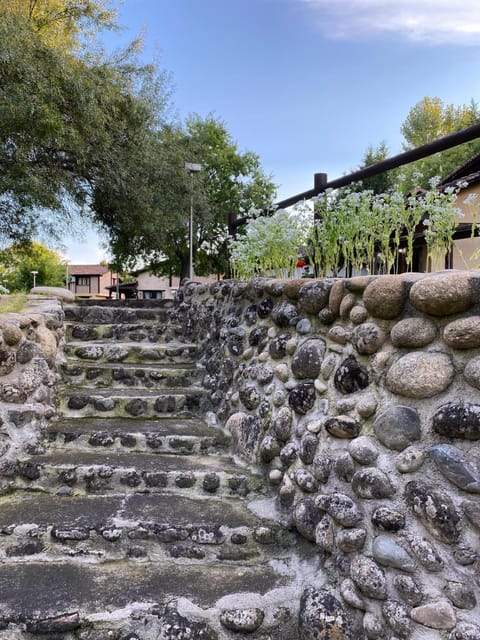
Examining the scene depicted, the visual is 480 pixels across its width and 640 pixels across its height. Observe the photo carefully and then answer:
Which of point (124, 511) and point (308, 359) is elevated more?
point (308, 359)

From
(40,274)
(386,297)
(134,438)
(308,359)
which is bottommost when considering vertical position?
(134,438)

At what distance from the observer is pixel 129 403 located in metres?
2.95

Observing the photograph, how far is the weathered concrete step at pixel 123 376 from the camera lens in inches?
129

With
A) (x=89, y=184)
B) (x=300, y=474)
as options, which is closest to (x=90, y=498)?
(x=300, y=474)

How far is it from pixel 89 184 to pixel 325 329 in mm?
7939

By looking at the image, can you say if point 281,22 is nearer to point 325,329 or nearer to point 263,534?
point 325,329

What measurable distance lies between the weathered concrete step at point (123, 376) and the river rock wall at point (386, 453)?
1301 millimetres

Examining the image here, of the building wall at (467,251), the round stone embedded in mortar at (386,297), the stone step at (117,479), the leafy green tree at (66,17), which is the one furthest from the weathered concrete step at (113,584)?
the leafy green tree at (66,17)

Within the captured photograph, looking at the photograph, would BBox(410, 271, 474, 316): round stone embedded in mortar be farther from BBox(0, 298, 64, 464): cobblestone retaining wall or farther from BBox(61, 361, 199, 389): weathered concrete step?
BBox(61, 361, 199, 389): weathered concrete step

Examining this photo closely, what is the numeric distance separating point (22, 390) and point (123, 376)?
85cm

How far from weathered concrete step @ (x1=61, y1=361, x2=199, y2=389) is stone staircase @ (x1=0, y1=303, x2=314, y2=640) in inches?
8.6

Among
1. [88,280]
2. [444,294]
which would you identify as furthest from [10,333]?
[88,280]

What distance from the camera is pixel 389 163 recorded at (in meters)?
2.45

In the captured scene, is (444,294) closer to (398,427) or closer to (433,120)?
(398,427)
